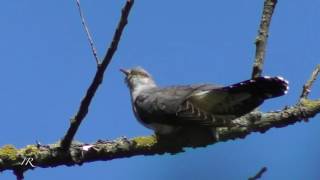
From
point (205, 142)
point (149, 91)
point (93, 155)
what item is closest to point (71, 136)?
point (93, 155)

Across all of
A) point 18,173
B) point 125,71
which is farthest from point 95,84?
point 125,71

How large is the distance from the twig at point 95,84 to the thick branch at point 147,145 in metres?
0.10

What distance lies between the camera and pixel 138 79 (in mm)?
6254

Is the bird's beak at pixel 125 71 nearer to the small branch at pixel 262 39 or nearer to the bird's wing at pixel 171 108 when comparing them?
the bird's wing at pixel 171 108

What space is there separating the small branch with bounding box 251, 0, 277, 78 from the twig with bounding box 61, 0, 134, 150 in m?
1.27

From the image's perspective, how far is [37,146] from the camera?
373 centimetres

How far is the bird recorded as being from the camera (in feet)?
12.9

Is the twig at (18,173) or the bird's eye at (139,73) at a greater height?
the bird's eye at (139,73)

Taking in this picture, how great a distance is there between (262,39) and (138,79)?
7.90 ft

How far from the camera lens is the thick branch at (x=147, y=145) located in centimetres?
366

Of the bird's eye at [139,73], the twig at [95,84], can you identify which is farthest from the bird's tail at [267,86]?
the bird's eye at [139,73]

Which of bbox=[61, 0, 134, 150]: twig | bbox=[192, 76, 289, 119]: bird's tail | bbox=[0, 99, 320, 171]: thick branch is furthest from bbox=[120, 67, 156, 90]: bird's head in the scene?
bbox=[61, 0, 134, 150]: twig

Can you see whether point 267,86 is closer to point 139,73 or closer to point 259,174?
point 259,174

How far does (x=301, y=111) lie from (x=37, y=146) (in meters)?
1.78
